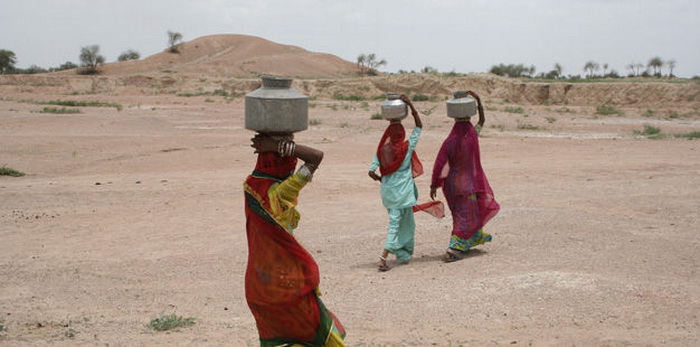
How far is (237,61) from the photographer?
75438 millimetres

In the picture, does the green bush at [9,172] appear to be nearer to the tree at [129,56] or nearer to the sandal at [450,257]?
the sandal at [450,257]

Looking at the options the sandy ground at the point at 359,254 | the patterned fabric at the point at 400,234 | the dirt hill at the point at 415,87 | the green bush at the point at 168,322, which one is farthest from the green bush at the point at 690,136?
the green bush at the point at 168,322

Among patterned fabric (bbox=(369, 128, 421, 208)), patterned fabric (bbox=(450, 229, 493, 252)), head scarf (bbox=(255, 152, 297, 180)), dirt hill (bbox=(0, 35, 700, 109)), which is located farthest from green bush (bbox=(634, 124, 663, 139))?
head scarf (bbox=(255, 152, 297, 180))

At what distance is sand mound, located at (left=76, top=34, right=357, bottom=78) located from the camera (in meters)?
70.8

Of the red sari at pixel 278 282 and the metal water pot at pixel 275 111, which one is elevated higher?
the metal water pot at pixel 275 111

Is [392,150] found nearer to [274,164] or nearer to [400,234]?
[400,234]

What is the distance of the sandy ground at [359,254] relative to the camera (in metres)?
5.80

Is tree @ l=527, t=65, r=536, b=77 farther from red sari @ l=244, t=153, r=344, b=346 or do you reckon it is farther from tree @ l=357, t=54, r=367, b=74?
red sari @ l=244, t=153, r=344, b=346

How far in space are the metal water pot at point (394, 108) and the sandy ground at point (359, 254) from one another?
176cm

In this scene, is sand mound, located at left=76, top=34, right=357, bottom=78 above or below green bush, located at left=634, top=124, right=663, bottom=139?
above

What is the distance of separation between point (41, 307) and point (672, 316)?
5.69 metres

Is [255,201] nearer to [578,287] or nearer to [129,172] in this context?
[578,287]

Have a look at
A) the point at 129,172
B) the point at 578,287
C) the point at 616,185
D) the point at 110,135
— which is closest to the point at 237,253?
the point at 578,287

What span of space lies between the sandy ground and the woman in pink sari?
26 cm
